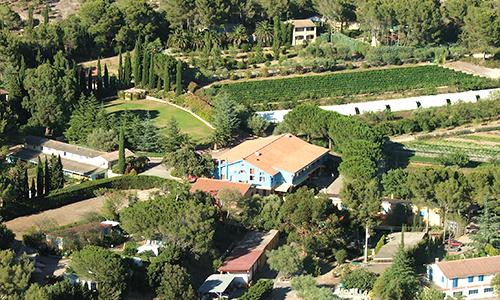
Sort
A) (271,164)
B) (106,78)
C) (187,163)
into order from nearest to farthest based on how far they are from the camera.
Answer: (187,163)
(271,164)
(106,78)

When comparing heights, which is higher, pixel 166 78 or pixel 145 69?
pixel 145 69

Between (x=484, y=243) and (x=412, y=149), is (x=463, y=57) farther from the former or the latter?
(x=484, y=243)

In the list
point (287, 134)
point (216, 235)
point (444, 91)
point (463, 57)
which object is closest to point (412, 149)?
point (287, 134)

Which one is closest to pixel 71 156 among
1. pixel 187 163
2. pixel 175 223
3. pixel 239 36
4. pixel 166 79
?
pixel 187 163

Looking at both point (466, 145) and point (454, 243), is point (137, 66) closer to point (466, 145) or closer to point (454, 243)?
point (466, 145)

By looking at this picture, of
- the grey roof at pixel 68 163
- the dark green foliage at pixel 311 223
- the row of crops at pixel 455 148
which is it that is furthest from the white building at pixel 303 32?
the dark green foliage at pixel 311 223

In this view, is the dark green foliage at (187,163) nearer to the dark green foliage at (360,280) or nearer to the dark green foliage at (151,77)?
the dark green foliage at (360,280)
